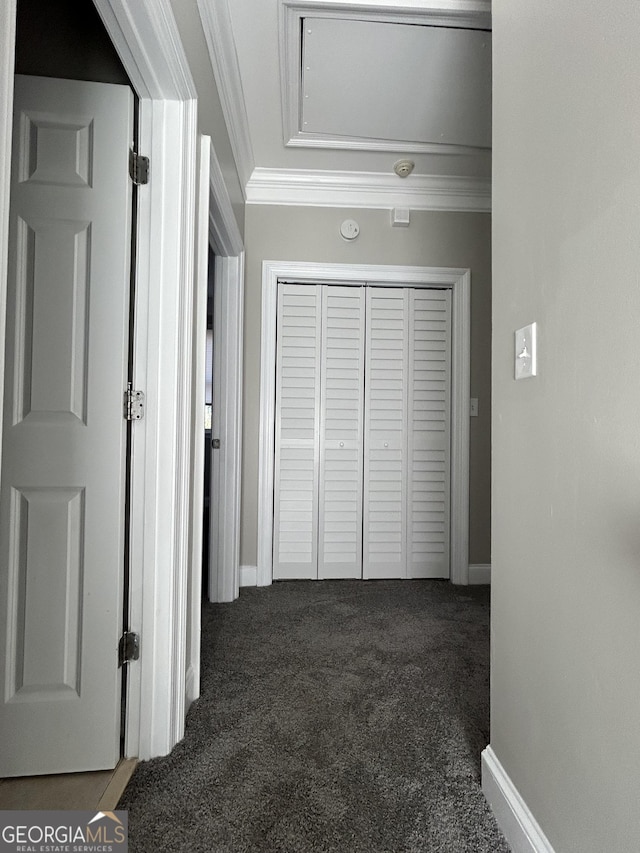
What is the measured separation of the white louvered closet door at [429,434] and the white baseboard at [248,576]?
98 centimetres

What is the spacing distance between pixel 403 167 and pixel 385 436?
1.58 metres

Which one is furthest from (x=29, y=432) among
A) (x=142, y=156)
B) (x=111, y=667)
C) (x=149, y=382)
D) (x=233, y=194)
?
(x=233, y=194)

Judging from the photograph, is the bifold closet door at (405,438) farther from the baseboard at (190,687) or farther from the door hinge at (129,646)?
the door hinge at (129,646)

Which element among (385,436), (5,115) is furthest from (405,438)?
(5,115)

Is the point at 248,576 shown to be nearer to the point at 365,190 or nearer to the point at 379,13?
the point at 365,190

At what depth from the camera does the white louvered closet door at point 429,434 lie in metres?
3.16

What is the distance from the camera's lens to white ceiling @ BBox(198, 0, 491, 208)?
1827 mm

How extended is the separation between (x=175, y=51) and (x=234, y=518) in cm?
206

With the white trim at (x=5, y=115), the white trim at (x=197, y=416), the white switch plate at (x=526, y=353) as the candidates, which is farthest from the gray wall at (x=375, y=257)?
the white trim at (x=5, y=115)

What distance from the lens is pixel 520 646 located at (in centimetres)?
111

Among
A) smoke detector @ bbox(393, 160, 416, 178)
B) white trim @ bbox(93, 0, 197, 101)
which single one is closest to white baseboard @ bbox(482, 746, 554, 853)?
white trim @ bbox(93, 0, 197, 101)

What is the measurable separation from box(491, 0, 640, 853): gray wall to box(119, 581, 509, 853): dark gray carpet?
0.82 ft

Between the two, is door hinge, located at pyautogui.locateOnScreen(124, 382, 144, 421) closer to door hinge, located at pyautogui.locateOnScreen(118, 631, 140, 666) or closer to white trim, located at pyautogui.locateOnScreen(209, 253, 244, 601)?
door hinge, located at pyautogui.locateOnScreen(118, 631, 140, 666)

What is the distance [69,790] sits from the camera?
1.27 meters
